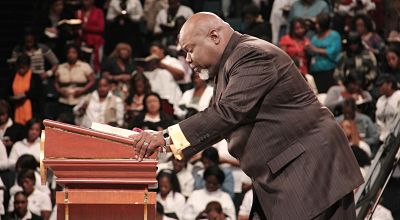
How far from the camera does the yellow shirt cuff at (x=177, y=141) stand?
14.0ft

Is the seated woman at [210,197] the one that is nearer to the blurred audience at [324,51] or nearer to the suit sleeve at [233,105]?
the blurred audience at [324,51]

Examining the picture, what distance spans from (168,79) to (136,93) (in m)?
0.49

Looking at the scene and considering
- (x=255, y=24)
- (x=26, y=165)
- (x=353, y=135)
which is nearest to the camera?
(x=353, y=135)

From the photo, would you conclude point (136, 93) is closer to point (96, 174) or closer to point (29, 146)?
point (29, 146)

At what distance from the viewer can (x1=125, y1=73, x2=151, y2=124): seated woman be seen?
36.3 ft

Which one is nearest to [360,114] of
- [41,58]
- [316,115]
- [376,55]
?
[376,55]

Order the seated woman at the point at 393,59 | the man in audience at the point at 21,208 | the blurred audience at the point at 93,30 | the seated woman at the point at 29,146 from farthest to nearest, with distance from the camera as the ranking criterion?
the blurred audience at the point at 93,30 < the seated woman at the point at 393,59 < the seated woman at the point at 29,146 < the man in audience at the point at 21,208

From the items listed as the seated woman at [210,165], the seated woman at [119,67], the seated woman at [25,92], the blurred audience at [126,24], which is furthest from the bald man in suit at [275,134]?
the blurred audience at [126,24]

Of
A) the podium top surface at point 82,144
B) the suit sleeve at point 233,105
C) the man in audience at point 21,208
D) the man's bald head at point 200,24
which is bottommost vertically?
the man in audience at point 21,208

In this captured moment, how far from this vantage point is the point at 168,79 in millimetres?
11562

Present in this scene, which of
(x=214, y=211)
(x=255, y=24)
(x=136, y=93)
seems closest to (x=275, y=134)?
(x=214, y=211)

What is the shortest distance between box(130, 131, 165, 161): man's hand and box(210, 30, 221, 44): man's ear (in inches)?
18.9

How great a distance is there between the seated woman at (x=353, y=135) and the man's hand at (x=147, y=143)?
559 cm

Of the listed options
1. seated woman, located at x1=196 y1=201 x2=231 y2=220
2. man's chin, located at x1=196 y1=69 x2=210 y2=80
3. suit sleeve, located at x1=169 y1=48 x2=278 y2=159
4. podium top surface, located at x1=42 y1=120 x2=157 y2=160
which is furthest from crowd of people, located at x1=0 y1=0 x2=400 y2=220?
podium top surface, located at x1=42 y1=120 x2=157 y2=160
